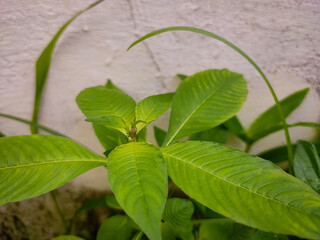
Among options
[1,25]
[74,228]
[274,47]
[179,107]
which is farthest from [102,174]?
[274,47]

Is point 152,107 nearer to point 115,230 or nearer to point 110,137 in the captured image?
point 110,137

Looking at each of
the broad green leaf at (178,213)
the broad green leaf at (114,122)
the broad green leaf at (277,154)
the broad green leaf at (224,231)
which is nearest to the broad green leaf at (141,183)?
the broad green leaf at (114,122)

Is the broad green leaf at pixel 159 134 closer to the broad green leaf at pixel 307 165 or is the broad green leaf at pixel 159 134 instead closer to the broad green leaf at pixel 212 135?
the broad green leaf at pixel 212 135

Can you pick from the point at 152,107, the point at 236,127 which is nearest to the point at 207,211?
the point at 236,127

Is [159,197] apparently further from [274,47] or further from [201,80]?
[274,47]

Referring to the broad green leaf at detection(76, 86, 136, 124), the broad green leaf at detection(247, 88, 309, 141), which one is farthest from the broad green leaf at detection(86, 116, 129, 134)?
the broad green leaf at detection(247, 88, 309, 141)

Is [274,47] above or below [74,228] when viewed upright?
above
